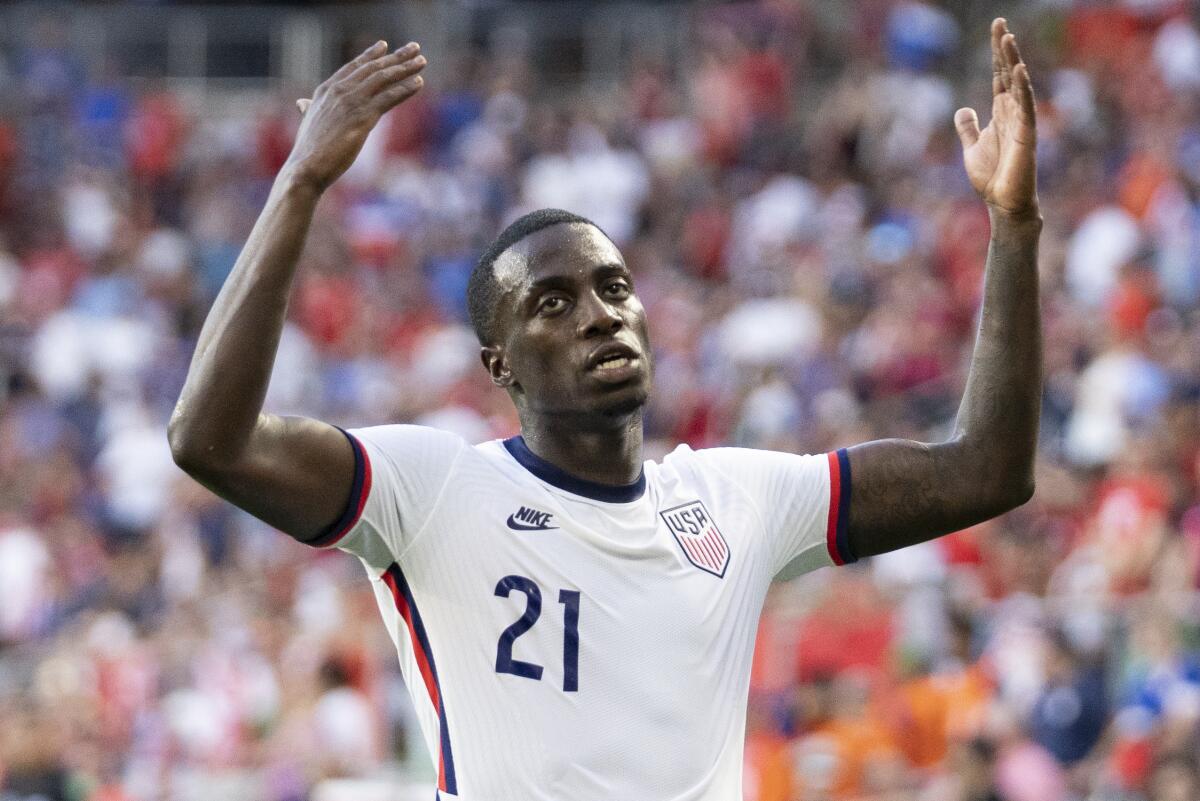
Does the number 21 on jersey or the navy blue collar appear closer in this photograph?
the number 21 on jersey

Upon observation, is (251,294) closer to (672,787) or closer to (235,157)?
(672,787)

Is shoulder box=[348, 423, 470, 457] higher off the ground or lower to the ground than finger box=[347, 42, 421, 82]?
lower

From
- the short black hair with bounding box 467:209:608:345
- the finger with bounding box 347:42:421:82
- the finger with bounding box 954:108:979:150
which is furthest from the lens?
the finger with bounding box 954:108:979:150

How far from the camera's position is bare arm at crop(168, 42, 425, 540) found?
132 inches

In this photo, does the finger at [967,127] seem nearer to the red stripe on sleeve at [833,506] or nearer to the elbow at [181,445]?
the red stripe on sleeve at [833,506]

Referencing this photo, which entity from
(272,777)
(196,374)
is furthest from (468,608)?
(272,777)

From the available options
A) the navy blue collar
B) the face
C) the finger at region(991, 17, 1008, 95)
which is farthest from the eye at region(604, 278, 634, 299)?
the finger at region(991, 17, 1008, 95)

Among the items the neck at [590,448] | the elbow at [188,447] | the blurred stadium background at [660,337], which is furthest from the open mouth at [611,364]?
the blurred stadium background at [660,337]

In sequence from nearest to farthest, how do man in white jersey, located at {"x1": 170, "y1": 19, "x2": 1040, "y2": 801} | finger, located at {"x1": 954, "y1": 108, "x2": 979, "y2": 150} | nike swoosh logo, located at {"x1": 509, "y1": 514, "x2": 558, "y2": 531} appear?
man in white jersey, located at {"x1": 170, "y1": 19, "x2": 1040, "y2": 801}, nike swoosh logo, located at {"x1": 509, "y1": 514, "x2": 558, "y2": 531}, finger, located at {"x1": 954, "y1": 108, "x2": 979, "y2": 150}

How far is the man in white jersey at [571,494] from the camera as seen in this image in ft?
11.5

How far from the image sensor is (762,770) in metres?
9.07

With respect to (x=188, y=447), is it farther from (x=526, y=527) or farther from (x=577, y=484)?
(x=577, y=484)

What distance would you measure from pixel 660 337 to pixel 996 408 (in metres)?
10.0

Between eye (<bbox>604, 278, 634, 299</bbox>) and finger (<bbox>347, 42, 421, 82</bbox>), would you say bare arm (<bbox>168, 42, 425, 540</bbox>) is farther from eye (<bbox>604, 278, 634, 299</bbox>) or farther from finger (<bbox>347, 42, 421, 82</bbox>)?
eye (<bbox>604, 278, 634, 299</bbox>)
